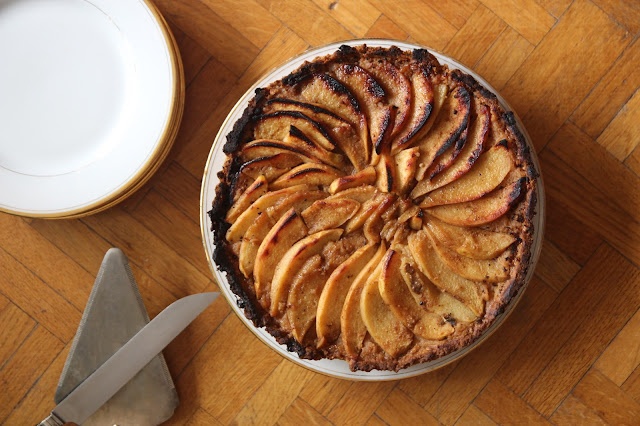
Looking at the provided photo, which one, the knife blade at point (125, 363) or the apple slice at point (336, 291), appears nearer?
the apple slice at point (336, 291)

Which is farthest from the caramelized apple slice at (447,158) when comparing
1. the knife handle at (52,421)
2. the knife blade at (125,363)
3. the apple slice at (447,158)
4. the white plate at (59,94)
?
the knife handle at (52,421)

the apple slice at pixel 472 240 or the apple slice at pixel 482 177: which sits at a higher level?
the apple slice at pixel 482 177

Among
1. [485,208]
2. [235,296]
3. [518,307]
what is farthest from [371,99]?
[518,307]

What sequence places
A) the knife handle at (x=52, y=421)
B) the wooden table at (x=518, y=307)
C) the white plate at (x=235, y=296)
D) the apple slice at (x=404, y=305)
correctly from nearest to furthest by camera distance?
the apple slice at (x=404, y=305) < the white plate at (x=235, y=296) < the knife handle at (x=52, y=421) < the wooden table at (x=518, y=307)

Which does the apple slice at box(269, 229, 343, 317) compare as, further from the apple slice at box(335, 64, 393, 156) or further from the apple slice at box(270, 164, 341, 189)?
the apple slice at box(335, 64, 393, 156)

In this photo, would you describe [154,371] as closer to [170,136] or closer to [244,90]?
[170,136]

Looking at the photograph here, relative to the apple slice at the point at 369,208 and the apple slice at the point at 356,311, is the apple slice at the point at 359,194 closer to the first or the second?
the apple slice at the point at 369,208

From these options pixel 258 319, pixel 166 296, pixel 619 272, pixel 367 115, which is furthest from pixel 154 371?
pixel 619 272
